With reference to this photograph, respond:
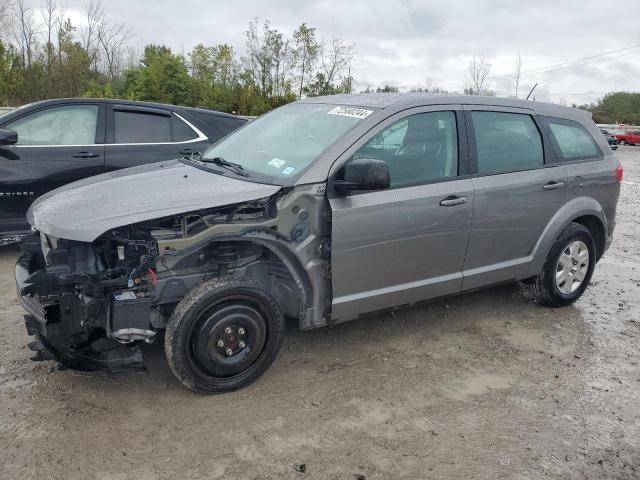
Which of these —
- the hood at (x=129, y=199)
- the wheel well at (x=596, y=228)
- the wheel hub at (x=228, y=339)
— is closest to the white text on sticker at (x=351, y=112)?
the hood at (x=129, y=199)

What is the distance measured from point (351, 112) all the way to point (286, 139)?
50 cm

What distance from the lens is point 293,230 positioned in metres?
3.47

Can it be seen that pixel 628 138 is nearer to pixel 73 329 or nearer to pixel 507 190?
pixel 507 190

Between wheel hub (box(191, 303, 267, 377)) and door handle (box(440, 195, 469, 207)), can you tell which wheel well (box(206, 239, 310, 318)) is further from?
door handle (box(440, 195, 469, 207))

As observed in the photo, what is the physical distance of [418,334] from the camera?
14.4 ft

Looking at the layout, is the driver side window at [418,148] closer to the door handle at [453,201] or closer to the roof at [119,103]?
the door handle at [453,201]

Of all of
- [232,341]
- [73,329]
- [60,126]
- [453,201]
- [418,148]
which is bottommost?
[232,341]

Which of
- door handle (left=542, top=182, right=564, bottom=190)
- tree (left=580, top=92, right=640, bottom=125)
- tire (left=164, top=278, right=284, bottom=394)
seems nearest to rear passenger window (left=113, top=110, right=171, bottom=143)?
tire (left=164, top=278, right=284, bottom=394)

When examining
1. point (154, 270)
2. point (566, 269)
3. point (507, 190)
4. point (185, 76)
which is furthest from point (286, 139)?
point (185, 76)

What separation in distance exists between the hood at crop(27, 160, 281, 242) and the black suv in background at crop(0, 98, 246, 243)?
216 centimetres

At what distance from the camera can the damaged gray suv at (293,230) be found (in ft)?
10.2

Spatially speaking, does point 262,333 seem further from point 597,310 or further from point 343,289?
point 597,310

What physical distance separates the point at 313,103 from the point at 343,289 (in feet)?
5.35

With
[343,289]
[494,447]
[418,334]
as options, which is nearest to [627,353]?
[418,334]
